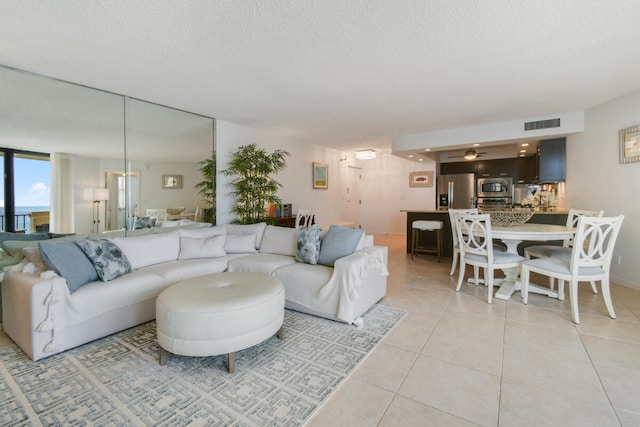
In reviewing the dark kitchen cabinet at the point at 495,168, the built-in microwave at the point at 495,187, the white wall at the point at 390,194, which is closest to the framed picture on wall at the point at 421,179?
the white wall at the point at 390,194

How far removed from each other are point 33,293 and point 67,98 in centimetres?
231

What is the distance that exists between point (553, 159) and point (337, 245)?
4.53 meters

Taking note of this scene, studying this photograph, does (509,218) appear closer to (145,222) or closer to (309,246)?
(309,246)

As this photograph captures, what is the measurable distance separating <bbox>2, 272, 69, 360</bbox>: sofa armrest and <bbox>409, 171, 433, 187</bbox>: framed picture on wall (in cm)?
811

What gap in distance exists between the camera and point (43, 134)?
310 cm

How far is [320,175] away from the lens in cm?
708

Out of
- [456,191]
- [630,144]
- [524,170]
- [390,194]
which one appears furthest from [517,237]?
[390,194]

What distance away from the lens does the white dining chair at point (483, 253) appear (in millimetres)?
3205

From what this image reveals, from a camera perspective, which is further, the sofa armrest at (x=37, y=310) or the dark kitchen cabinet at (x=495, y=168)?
the dark kitchen cabinet at (x=495, y=168)

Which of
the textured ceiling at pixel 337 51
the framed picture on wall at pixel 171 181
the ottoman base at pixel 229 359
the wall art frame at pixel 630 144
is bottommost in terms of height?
the ottoman base at pixel 229 359

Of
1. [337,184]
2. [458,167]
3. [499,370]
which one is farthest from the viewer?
[337,184]

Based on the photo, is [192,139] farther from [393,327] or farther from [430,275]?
[430,275]

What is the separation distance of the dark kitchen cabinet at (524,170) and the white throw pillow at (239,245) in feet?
21.5

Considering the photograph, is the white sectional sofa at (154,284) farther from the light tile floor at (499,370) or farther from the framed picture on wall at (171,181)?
the framed picture on wall at (171,181)
